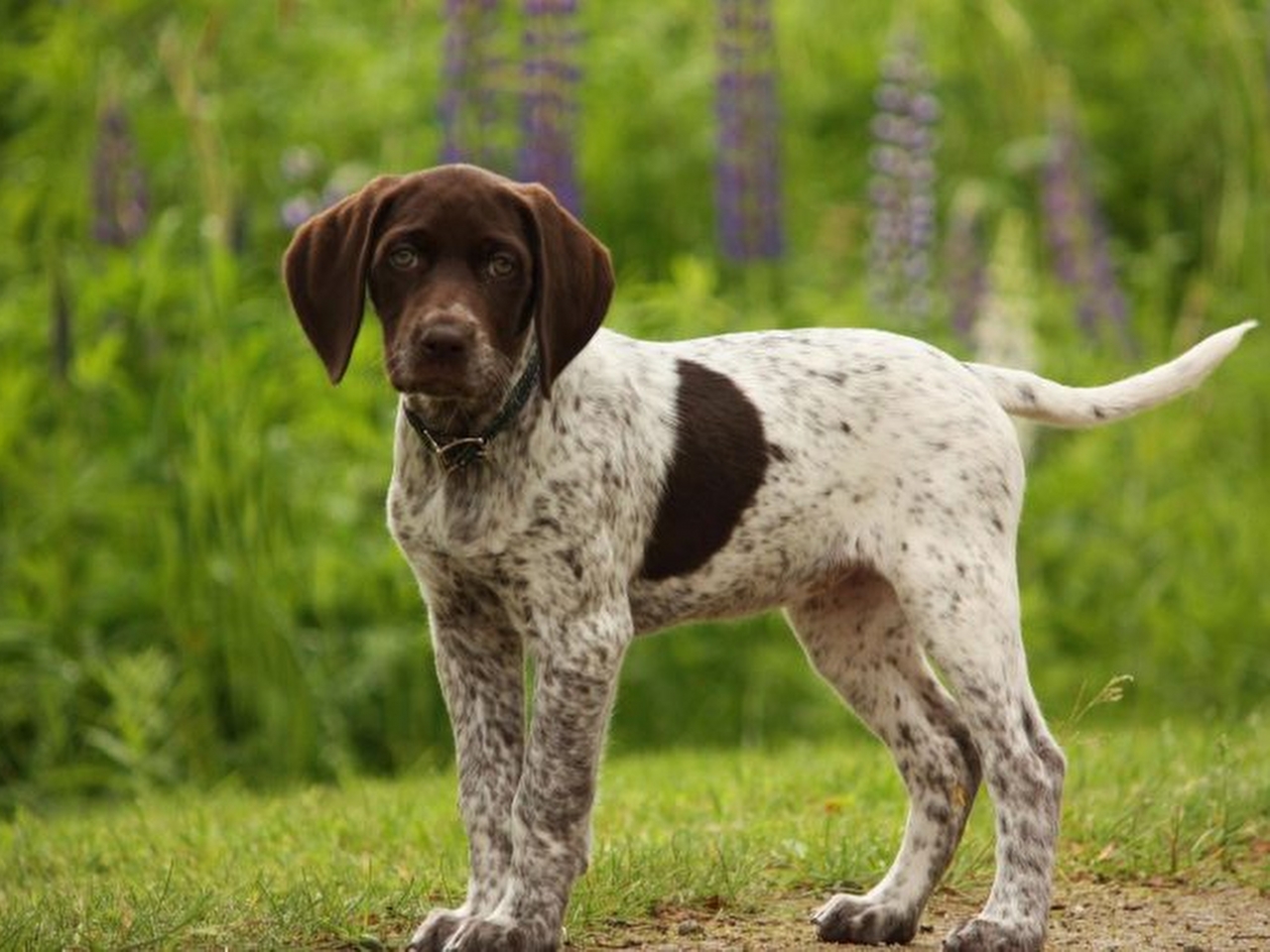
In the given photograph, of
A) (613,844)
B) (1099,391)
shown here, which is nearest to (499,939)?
(613,844)

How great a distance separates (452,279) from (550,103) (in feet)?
16.2

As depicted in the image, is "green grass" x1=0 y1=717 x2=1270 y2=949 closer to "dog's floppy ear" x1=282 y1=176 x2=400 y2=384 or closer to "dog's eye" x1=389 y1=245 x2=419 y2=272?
"dog's floppy ear" x1=282 y1=176 x2=400 y2=384

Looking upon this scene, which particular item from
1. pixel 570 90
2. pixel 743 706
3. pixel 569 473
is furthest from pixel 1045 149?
pixel 569 473

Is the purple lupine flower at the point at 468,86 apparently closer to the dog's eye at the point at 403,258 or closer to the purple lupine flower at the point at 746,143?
the purple lupine flower at the point at 746,143

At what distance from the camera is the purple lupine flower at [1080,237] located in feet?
35.3

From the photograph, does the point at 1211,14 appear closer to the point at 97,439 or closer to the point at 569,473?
the point at 97,439

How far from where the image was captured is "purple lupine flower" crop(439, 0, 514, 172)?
30.7 ft

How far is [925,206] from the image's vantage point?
10398 mm

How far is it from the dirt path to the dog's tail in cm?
114

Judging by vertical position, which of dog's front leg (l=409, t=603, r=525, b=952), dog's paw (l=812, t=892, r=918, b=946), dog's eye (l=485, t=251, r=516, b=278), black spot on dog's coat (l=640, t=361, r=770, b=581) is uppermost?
dog's eye (l=485, t=251, r=516, b=278)

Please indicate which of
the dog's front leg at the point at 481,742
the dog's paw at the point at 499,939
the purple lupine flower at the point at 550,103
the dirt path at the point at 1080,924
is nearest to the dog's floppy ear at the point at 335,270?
the dog's front leg at the point at 481,742

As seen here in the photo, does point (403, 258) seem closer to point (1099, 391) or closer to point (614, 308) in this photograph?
point (1099, 391)

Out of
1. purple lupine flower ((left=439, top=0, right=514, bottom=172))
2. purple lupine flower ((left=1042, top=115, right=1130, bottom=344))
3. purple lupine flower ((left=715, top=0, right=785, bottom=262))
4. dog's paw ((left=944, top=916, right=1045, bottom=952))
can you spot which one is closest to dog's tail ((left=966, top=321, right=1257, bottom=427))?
dog's paw ((left=944, top=916, right=1045, bottom=952))

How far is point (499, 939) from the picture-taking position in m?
4.60
